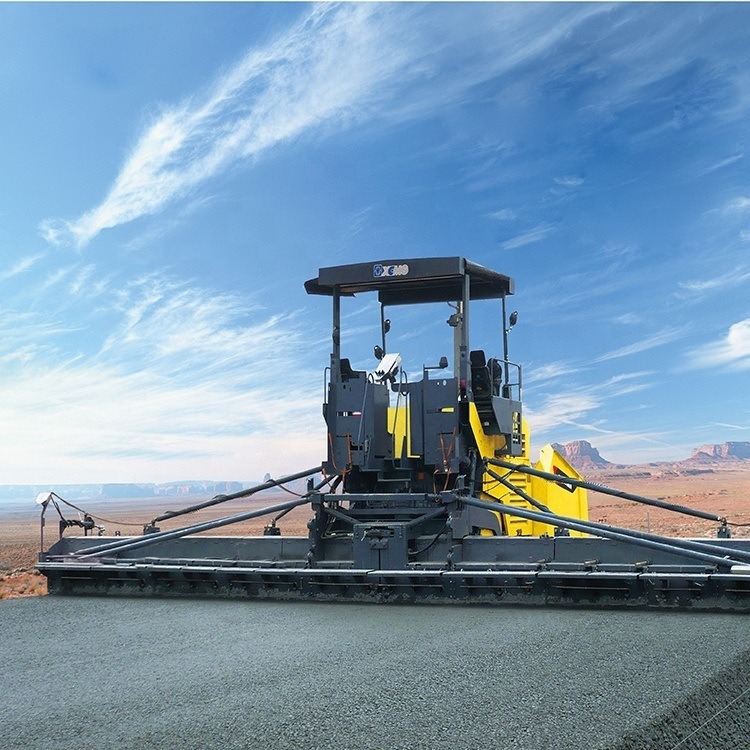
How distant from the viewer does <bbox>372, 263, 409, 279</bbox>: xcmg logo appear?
9234mm

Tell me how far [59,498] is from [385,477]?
12.4ft

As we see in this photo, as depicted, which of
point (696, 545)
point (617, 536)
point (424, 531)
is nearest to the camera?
point (696, 545)

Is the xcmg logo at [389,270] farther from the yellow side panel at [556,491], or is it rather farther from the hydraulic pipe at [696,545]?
the hydraulic pipe at [696,545]

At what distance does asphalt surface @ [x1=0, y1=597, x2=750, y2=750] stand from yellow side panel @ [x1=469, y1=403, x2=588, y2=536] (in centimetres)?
270

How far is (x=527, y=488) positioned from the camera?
10.4m

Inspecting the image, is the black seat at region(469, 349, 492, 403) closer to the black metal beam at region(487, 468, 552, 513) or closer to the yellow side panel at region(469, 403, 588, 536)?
the yellow side panel at region(469, 403, 588, 536)

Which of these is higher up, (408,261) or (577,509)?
(408,261)

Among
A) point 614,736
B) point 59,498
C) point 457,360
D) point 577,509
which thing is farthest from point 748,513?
point 614,736

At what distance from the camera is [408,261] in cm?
926

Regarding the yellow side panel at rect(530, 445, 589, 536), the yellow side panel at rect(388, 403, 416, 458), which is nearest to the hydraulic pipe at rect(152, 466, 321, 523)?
the yellow side panel at rect(388, 403, 416, 458)

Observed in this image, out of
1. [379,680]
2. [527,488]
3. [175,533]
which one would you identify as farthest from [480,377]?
[379,680]

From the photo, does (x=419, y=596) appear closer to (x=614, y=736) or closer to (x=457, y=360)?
(x=457, y=360)

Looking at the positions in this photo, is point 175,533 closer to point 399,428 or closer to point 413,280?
point 399,428

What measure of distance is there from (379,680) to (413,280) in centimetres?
559
